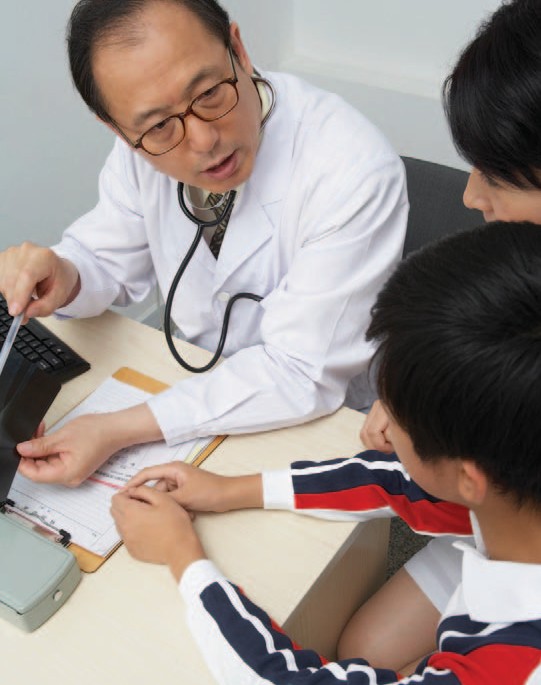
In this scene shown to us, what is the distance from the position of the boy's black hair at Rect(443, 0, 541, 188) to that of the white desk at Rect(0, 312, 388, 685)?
1.25 feet

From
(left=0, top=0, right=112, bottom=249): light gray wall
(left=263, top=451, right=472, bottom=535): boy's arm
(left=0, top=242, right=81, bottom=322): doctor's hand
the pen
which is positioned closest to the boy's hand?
(left=263, top=451, right=472, bottom=535): boy's arm

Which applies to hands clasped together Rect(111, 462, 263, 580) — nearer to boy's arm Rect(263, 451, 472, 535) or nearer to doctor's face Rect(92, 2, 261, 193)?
boy's arm Rect(263, 451, 472, 535)

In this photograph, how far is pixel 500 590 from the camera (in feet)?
2.17

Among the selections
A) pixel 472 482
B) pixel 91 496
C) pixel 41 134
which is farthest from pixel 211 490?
pixel 41 134

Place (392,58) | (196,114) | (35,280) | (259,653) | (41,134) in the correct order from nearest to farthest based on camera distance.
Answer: (259,653), (196,114), (35,280), (41,134), (392,58)

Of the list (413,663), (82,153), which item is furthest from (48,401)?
(82,153)

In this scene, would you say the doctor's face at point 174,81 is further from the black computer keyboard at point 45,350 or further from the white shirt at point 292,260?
the black computer keyboard at point 45,350

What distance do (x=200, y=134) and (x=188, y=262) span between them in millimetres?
255

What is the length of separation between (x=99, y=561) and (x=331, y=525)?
269mm

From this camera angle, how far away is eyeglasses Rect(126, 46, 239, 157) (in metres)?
0.89

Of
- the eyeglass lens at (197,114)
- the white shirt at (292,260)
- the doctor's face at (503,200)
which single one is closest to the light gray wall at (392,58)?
the white shirt at (292,260)

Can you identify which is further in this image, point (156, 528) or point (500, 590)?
point (156, 528)

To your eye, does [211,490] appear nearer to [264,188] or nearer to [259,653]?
[259,653]

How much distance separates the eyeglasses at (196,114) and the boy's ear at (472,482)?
540 millimetres
